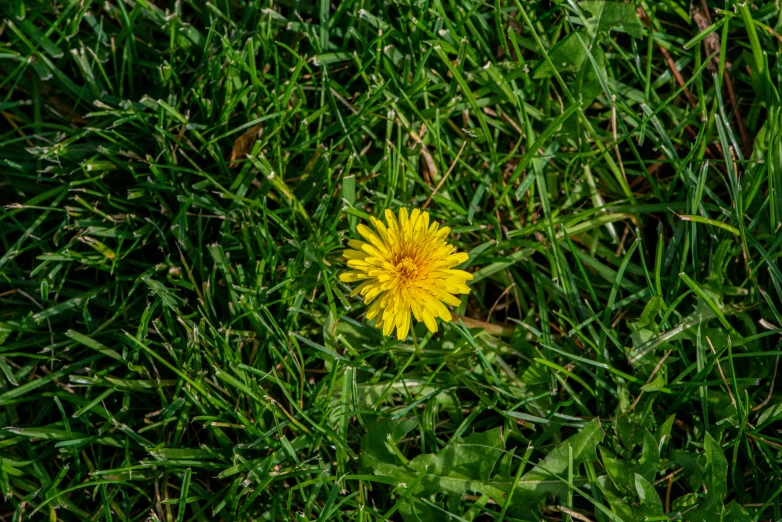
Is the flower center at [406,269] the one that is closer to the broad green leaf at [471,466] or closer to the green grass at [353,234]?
the green grass at [353,234]

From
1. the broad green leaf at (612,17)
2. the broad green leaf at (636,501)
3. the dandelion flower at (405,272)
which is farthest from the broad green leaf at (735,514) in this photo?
the broad green leaf at (612,17)

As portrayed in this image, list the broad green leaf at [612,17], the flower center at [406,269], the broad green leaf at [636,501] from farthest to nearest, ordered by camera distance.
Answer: the broad green leaf at [612,17] → the broad green leaf at [636,501] → the flower center at [406,269]

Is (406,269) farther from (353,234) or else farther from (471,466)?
(471,466)

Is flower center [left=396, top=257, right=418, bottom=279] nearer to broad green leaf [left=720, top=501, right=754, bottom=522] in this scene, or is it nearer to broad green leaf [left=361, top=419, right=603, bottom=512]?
broad green leaf [left=361, top=419, right=603, bottom=512]

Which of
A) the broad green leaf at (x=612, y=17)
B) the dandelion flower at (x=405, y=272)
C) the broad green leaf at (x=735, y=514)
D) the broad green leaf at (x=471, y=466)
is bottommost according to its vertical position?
the broad green leaf at (x=471, y=466)

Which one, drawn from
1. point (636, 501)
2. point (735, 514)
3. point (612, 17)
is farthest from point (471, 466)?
point (612, 17)

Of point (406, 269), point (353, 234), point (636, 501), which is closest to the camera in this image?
point (406, 269)

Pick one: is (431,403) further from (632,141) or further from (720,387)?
(632,141)
